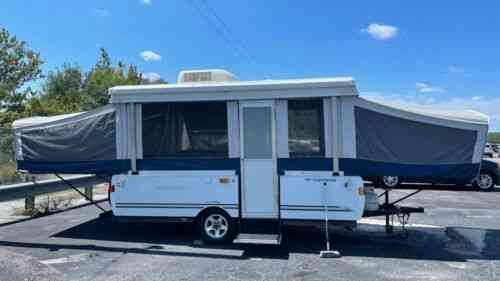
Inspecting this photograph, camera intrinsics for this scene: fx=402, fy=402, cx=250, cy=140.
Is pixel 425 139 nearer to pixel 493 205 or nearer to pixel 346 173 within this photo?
pixel 346 173

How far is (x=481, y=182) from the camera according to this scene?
1373 cm

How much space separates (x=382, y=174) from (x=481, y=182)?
30.0ft

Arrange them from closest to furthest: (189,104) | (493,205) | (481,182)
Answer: (189,104)
(493,205)
(481,182)

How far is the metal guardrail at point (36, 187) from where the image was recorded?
861cm

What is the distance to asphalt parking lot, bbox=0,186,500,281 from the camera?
551 centimetres

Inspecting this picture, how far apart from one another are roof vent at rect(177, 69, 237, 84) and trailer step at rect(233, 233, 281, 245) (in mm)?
2910

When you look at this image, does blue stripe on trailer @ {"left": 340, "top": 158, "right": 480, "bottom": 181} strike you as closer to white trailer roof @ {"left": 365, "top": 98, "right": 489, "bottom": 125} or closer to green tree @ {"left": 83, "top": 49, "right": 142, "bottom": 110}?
white trailer roof @ {"left": 365, "top": 98, "right": 489, "bottom": 125}

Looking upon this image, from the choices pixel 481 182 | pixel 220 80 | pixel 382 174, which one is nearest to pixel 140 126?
pixel 220 80

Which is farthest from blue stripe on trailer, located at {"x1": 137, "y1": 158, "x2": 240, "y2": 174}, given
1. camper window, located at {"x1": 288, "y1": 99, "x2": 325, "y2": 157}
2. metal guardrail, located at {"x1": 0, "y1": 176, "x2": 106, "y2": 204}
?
metal guardrail, located at {"x1": 0, "y1": 176, "x2": 106, "y2": 204}

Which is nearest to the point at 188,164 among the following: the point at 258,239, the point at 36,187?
the point at 258,239

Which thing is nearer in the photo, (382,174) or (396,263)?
(396,263)

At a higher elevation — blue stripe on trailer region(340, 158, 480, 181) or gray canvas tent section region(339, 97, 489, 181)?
gray canvas tent section region(339, 97, 489, 181)

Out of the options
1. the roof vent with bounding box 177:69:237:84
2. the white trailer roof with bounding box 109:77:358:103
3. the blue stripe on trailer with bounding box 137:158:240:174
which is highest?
the roof vent with bounding box 177:69:237:84

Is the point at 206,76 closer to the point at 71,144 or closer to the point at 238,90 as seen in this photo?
the point at 238,90
